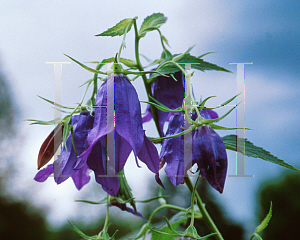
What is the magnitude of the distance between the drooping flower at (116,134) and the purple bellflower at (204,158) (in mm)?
25

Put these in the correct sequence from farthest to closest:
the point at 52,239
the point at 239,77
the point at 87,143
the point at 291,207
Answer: the point at 291,207 → the point at 52,239 → the point at 239,77 → the point at 87,143

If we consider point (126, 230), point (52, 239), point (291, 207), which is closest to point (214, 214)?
point (291, 207)

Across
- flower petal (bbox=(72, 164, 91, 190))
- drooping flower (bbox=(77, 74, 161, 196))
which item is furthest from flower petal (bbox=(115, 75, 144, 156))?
flower petal (bbox=(72, 164, 91, 190))

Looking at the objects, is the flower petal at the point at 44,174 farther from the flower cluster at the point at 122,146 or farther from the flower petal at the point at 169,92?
the flower petal at the point at 169,92

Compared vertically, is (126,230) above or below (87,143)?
below

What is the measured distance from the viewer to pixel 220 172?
24 cm

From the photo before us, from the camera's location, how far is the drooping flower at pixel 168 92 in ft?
1.10

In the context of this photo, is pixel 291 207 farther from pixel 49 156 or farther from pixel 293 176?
pixel 49 156

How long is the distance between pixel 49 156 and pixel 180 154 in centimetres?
13

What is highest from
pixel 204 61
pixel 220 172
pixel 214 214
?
pixel 204 61

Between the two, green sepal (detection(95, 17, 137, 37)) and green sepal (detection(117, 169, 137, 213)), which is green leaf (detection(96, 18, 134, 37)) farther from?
green sepal (detection(117, 169, 137, 213))

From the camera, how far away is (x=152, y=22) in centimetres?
35

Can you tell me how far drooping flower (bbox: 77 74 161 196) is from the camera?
0.76 feet

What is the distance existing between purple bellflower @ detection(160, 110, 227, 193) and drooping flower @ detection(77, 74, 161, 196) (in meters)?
0.02
